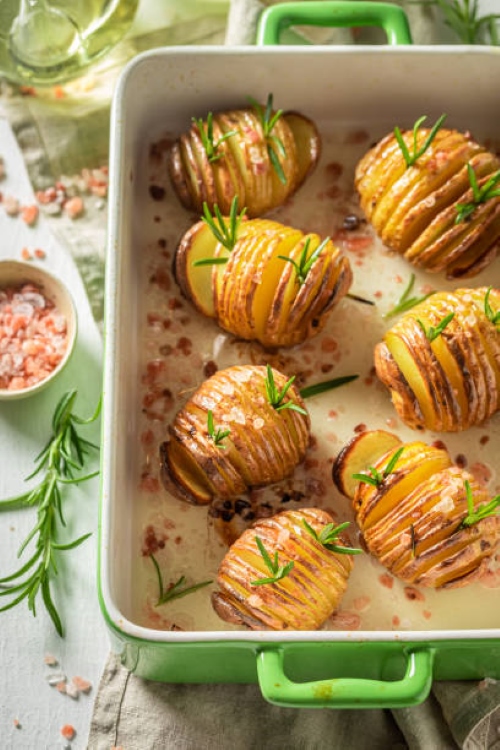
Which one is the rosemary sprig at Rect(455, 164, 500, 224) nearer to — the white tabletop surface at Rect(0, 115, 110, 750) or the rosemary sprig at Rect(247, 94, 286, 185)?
the rosemary sprig at Rect(247, 94, 286, 185)

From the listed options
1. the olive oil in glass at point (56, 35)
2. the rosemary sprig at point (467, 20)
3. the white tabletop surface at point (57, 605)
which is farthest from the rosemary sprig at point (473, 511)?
the olive oil in glass at point (56, 35)

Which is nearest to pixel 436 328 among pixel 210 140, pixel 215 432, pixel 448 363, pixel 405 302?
pixel 448 363

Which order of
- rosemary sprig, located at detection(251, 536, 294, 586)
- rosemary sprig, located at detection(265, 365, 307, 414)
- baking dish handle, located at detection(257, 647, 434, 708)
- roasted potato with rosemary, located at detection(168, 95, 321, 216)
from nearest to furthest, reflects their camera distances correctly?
baking dish handle, located at detection(257, 647, 434, 708), rosemary sprig, located at detection(251, 536, 294, 586), rosemary sprig, located at detection(265, 365, 307, 414), roasted potato with rosemary, located at detection(168, 95, 321, 216)

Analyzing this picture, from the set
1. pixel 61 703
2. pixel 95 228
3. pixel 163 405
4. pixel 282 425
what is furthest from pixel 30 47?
pixel 61 703

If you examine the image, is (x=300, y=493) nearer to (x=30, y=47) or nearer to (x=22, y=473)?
(x=22, y=473)

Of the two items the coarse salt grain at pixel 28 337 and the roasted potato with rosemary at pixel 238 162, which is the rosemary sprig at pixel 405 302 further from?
the coarse salt grain at pixel 28 337

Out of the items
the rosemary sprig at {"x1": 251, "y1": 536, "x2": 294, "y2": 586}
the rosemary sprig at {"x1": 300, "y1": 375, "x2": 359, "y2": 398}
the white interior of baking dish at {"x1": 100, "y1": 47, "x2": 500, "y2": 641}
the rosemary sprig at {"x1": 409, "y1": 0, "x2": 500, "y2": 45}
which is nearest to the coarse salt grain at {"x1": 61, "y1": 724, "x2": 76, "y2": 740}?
the white interior of baking dish at {"x1": 100, "y1": 47, "x2": 500, "y2": 641}

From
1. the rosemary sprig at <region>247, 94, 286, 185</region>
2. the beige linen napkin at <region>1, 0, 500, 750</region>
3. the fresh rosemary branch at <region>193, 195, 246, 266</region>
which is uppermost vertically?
the rosemary sprig at <region>247, 94, 286, 185</region>
